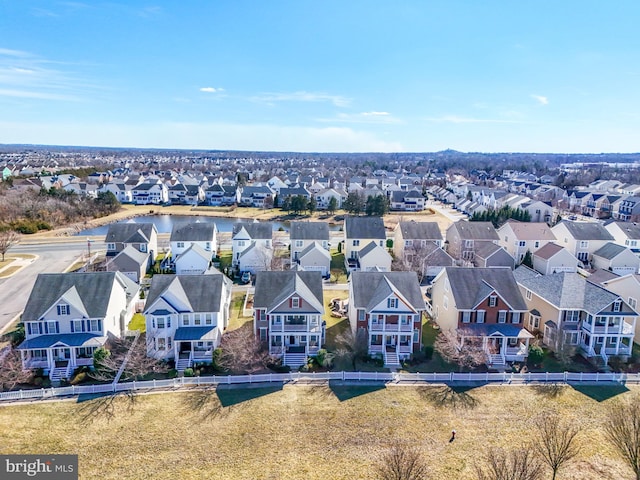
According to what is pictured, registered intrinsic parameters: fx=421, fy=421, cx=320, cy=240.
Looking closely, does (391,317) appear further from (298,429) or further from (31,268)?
(31,268)

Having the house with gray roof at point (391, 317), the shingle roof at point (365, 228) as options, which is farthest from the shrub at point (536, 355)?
the shingle roof at point (365, 228)

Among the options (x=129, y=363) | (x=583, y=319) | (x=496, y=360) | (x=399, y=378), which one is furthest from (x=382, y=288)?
(x=129, y=363)

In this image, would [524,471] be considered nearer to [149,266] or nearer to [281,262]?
[281,262]

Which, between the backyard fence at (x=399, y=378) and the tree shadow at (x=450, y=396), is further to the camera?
the backyard fence at (x=399, y=378)

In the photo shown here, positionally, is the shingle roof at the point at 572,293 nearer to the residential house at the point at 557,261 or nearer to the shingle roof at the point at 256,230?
the residential house at the point at 557,261

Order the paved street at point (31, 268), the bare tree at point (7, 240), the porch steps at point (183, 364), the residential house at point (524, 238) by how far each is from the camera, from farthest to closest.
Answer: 1. the residential house at point (524, 238)
2. the bare tree at point (7, 240)
3. the paved street at point (31, 268)
4. the porch steps at point (183, 364)

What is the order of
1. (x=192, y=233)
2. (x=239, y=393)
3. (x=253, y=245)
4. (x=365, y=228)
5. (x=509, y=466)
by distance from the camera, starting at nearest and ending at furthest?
(x=509, y=466), (x=239, y=393), (x=253, y=245), (x=192, y=233), (x=365, y=228)

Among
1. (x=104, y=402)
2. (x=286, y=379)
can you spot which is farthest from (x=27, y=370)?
(x=286, y=379)
